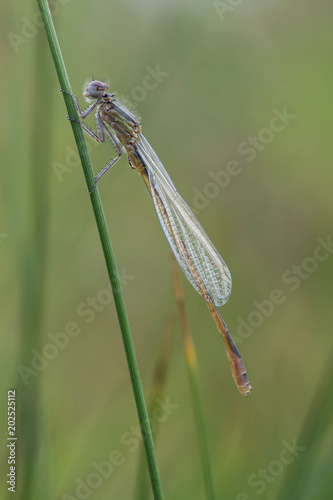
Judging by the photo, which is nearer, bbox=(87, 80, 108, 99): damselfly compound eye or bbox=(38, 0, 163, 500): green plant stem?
bbox=(38, 0, 163, 500): green plant stem

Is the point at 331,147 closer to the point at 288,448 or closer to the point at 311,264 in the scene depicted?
the point at 311,264

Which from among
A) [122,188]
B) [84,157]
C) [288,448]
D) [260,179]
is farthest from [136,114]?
[260,179]

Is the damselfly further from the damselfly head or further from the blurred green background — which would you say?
the blurred green background

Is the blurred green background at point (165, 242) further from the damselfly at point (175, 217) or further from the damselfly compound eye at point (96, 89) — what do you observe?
the damselfly at point (175, 217)

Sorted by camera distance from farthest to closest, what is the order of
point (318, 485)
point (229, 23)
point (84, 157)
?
point (229, 23) → point (318, 485) → point (84, 157)

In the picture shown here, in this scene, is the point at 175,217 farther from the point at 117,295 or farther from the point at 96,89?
the point at 117,295

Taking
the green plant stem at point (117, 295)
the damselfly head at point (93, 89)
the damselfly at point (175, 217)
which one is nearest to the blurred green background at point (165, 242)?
the damselfly head at point (93, 89)

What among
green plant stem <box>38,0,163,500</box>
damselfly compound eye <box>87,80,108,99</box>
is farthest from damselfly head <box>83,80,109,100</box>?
green plant stem <box>38,0,163,500</box>
